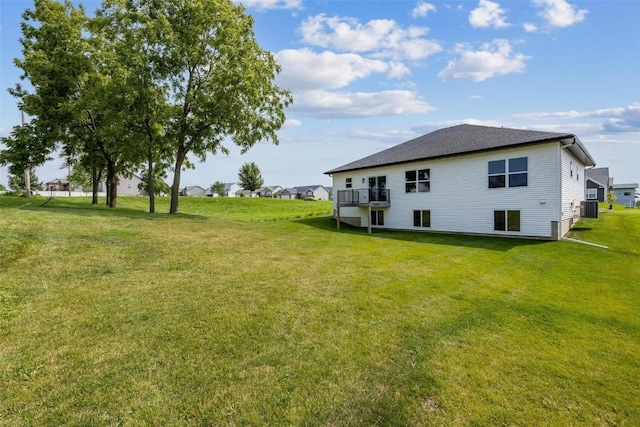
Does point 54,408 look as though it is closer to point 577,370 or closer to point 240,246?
point 577,370

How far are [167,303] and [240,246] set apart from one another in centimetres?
583

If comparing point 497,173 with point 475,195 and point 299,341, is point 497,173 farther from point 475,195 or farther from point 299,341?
point 299,341

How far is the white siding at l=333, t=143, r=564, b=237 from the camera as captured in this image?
559 inches

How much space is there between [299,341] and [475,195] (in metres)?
14.7

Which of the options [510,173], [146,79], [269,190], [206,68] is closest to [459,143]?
[510,173]

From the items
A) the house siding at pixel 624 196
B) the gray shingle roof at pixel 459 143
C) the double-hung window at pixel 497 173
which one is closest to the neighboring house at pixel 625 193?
the house siding at pixel 624 196

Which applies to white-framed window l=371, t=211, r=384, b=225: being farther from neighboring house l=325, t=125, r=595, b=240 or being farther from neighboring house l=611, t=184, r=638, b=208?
neighboring house l=611, t=184, r=638, b=208

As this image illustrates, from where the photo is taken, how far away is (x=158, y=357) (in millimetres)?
4047

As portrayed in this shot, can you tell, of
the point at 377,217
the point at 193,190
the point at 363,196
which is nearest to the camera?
the point at 363,196

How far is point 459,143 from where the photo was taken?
18.4 metres

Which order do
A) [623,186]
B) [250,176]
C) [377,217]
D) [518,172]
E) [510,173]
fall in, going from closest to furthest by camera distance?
[518,172], [510,173], [377,217], [623,186], [250,176]

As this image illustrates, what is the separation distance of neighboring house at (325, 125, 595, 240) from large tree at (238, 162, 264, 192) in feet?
163

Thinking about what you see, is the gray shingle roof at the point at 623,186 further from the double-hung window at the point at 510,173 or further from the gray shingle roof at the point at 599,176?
the double-hung window at the point at 510,173

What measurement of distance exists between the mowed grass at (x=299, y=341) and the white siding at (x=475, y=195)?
5476 mm
